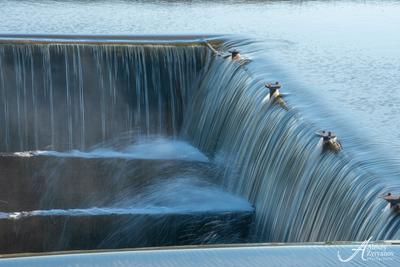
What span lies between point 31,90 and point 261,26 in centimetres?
553

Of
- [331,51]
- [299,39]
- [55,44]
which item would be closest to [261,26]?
[299,39]

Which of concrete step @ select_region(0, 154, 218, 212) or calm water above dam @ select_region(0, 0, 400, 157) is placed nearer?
calm water above dam @ select_region(0, 0, 400, 157)

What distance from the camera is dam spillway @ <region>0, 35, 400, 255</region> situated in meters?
9.90

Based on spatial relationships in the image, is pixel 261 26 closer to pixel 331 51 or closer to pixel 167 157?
pixel 331 51

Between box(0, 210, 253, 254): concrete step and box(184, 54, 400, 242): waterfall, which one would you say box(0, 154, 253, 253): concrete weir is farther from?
box(184, 54, 400, 242): waterfall

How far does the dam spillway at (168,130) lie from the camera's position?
990 cm

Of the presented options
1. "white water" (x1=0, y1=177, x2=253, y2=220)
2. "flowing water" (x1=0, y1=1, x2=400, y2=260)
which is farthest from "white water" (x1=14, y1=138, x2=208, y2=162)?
"white water" (x1=0, y1=177, x2=253, y2=220)

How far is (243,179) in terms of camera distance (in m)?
12.2

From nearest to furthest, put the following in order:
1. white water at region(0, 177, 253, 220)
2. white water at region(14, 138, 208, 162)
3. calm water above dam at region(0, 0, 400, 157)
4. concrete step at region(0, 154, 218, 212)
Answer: white water at region(0, 177, 253, 220), calm water above dam at region(0, 0, 400, 157), concrete step at region(0, 154, 218, 212), white water at region(14, 138, 208, 162)

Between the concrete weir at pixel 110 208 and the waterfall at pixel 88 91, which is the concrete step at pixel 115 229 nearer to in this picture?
the concrete weir at pixel 110 208

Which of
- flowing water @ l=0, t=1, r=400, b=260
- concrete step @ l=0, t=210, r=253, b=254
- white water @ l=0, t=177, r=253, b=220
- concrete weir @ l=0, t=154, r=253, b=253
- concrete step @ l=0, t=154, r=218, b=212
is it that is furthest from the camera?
concrete step @ l=0, t=154, r=218, b=212

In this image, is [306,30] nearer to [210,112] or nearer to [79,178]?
[210,112]

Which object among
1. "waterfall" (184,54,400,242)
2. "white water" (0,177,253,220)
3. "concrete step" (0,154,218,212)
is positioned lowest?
"concrete step" (0,154,218,212)

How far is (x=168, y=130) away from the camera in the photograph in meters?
16.4
